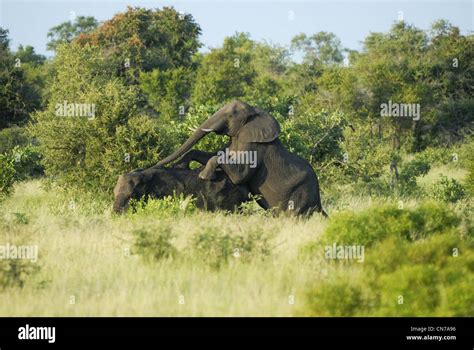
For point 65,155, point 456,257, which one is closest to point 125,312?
point 456,257

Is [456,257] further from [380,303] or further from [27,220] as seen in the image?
[27,220]

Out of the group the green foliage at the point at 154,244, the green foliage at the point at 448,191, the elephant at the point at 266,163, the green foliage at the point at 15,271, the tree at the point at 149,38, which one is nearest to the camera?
the green foliage at the point at 15,271

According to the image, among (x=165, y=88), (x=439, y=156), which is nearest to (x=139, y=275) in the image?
(x=439, y=156)

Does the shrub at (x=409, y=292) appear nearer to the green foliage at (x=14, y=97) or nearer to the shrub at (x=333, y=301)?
the shrub at (x=333, y=301)

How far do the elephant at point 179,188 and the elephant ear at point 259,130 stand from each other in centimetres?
→ 77

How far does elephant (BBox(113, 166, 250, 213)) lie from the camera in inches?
617

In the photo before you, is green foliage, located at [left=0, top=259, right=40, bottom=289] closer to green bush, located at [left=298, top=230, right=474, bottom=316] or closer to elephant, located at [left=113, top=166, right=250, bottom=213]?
green bush, located at [left=298, top=230, right=474, bottom=316]

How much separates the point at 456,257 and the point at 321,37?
7056 centimetres

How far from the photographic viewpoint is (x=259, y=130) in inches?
634

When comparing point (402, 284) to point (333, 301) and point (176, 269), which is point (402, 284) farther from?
point (176, 269)

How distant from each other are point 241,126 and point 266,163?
80 cm

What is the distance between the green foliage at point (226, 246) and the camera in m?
12.2

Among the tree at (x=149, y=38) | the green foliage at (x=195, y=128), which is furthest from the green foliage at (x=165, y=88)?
the green foliage at (x=195, y=128)

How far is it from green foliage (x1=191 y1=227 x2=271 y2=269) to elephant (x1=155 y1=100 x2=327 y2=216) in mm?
3286
